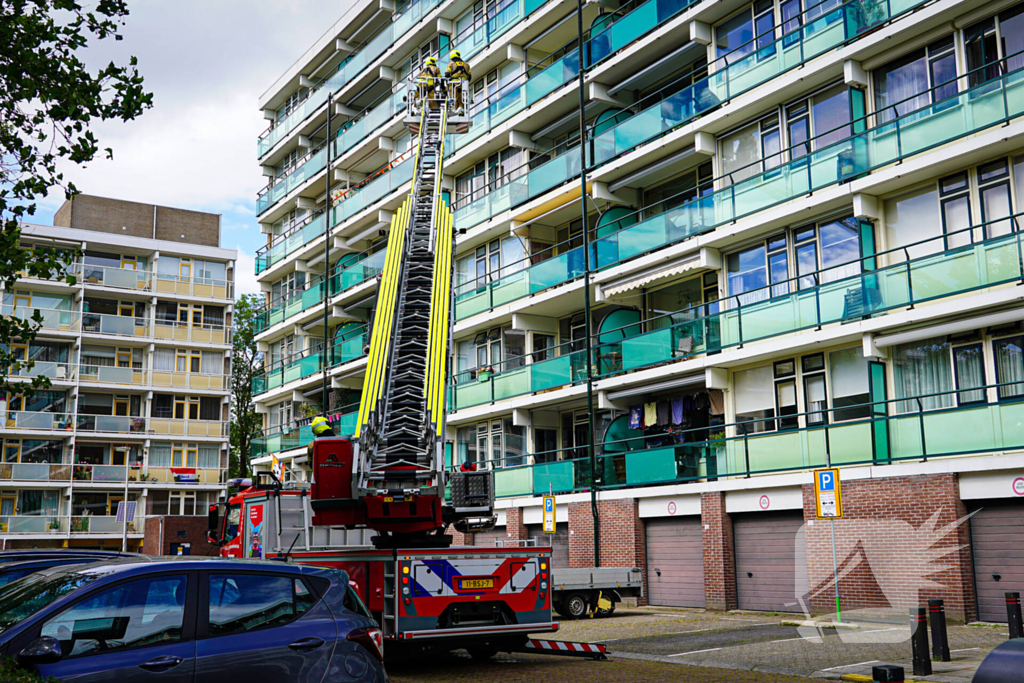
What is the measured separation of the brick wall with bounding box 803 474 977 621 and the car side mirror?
16289 mm

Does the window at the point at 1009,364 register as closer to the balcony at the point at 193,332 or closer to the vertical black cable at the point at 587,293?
the vertical black cable at the point at 587,293

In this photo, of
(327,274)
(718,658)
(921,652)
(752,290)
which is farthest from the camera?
(327,274)

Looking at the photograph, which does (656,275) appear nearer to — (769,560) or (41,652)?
(769,560)

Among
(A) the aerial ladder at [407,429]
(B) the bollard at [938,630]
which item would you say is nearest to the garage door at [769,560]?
(B) the bollard at [938,630]

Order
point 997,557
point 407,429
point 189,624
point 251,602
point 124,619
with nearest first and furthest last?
1. point 124,619
2. point 189,624
3. point 251,602
4. point 407,429
5. point 997,557

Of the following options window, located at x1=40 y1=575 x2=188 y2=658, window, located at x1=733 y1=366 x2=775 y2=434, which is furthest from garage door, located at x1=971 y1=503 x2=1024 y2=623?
window, located at x1=40 y1=575 x2=188 y2=658

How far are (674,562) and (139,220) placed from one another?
45.5 metres

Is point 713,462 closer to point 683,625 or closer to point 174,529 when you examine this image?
point 683,625

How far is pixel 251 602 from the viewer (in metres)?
7.44

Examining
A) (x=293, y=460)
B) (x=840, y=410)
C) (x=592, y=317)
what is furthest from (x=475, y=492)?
(x=293, y=460)

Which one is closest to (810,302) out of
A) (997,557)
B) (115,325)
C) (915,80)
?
(915,80)

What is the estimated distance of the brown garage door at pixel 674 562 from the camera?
24.6m

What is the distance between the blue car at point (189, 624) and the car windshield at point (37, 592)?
0.01 metres

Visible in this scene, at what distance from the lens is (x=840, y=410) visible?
2197 cm
